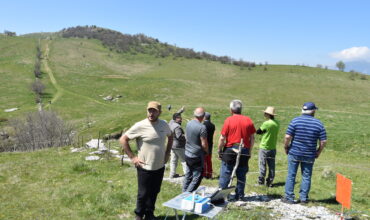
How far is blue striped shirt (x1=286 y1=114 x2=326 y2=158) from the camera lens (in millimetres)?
8133

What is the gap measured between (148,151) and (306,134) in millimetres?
4411

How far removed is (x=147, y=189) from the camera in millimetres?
6883

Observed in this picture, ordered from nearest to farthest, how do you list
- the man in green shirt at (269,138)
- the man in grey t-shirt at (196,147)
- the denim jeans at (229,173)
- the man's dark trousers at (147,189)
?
the man's dark trousers at (147,189) → the man in grey t-shirt at (196,147) → the denim jeans at (229,173) → the man in green shirt at (269,138)

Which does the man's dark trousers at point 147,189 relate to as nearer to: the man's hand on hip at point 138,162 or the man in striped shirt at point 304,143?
the man's hand on hip at point 138,162

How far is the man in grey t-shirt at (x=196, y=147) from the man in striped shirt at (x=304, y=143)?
7.87 feet

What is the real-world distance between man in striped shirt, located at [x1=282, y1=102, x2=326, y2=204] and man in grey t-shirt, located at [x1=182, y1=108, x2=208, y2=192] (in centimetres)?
240

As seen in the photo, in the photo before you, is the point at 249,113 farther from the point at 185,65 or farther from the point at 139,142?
the point at 185,65

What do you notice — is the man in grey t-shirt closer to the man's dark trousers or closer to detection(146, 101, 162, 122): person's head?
the man's dark trousers

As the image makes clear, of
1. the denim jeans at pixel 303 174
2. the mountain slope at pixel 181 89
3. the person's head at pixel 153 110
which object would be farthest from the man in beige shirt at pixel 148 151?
the mountain slope at pixel 181 89

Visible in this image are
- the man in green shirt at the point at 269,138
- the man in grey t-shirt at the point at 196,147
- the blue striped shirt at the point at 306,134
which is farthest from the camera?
the man in green shirt at the point at 269,138

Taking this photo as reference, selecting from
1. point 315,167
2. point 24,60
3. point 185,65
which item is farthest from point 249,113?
point 24,60

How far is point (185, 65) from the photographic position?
8812 centimetres

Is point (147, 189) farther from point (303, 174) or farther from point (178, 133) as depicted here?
point (303, 174)

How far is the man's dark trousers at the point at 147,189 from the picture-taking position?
6.83 meters
